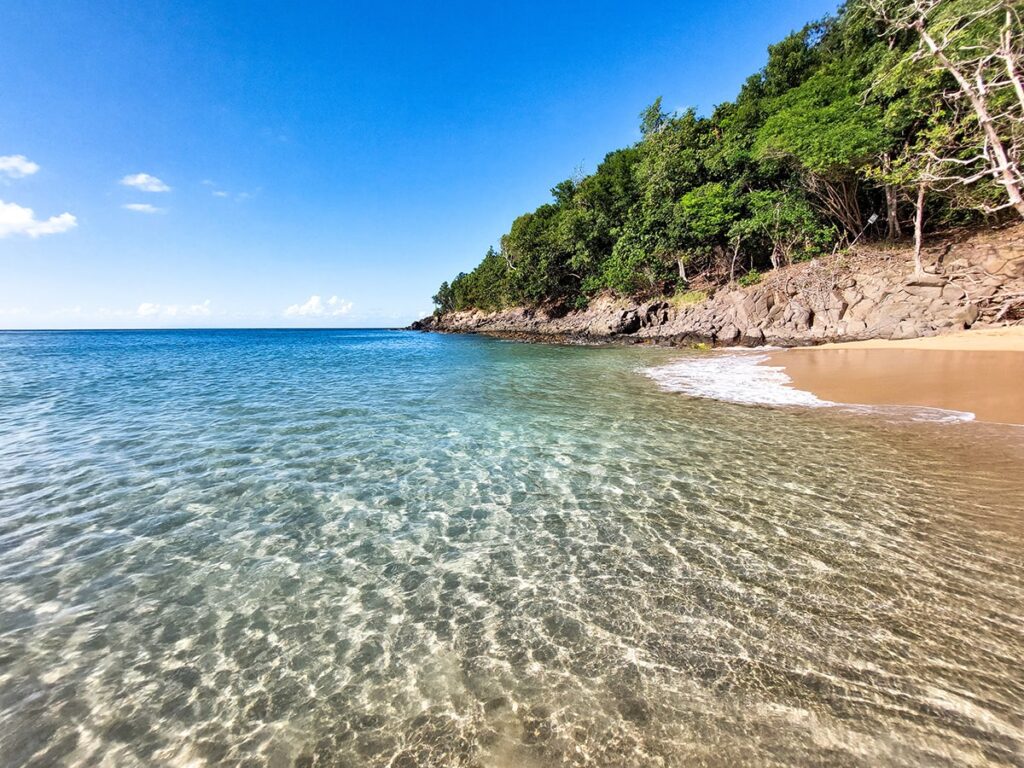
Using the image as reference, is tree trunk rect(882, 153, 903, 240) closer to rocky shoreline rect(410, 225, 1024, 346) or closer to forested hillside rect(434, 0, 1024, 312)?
forested hillside rect(434, 0, 1024, 312)

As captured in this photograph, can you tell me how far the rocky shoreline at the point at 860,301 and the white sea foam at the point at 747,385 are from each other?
867 cm

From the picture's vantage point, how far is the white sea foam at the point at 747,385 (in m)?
9.23

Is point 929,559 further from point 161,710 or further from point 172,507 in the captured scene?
point 172,507

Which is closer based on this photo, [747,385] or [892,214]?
[747,385]

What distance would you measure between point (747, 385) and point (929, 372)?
556 cm

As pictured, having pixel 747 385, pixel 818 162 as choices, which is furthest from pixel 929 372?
pixel 818 162

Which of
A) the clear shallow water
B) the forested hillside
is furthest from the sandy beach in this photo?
the forested hillside

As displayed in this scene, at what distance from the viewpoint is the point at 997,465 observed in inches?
228

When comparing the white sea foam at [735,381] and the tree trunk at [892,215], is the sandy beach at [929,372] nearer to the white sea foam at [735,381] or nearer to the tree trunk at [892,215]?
the white sea foam at [735,381]

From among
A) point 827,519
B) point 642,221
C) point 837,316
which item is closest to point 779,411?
point 827,519

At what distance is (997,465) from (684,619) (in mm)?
6151

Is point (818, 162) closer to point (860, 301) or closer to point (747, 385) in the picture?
point (860, 301)

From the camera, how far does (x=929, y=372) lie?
12945mm

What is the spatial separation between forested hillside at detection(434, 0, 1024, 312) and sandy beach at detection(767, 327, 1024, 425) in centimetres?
542
